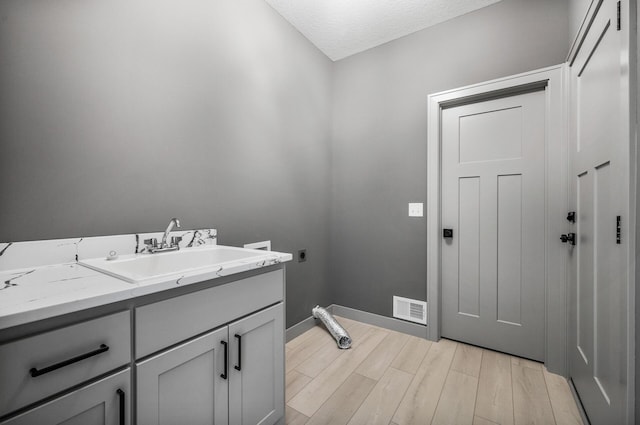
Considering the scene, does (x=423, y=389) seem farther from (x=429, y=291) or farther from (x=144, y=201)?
(x=144, y=201)

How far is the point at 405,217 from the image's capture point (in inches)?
90.2

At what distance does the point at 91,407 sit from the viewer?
2.20 ft

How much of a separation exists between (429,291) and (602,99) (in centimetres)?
154

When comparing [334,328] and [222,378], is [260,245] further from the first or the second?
[222,378]

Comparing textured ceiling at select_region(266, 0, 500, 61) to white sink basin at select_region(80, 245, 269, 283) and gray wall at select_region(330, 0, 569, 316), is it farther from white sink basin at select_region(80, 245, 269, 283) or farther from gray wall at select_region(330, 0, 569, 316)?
white sink basin at select_region(80, 245, 269, 283)

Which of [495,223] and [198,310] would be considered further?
[495,223]

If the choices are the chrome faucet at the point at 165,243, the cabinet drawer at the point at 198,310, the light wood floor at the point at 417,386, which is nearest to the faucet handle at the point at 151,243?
the chrome faucet at the point at 165,243

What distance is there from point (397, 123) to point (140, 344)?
7.49 feet

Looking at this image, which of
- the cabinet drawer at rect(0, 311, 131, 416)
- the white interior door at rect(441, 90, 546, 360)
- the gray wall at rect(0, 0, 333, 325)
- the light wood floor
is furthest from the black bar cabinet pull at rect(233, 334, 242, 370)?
the white interior door at rect(441, 90, 546, 360)

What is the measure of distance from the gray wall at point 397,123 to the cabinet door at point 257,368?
1404mm

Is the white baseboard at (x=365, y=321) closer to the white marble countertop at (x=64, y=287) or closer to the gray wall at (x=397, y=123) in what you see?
the gray wall at (x=397, y=123)

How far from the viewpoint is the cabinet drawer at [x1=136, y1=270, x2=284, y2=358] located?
78cm

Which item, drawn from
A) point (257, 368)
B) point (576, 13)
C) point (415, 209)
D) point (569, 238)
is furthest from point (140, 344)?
point (576, 13)

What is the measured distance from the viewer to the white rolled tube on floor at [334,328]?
2.06m
